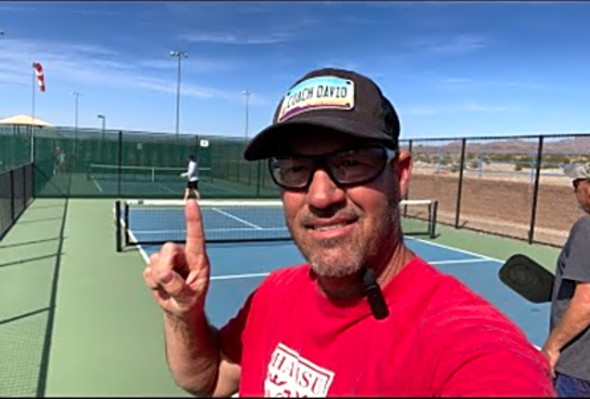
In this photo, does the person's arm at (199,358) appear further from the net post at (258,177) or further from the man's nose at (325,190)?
the net post at (258,177)

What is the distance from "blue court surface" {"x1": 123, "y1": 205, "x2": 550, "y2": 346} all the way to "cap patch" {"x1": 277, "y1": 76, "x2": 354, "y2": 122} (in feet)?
9.35

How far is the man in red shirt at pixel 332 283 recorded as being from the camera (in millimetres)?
1266

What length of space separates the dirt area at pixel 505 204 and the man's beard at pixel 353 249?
10945mm

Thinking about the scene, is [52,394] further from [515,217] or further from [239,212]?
[515,217]

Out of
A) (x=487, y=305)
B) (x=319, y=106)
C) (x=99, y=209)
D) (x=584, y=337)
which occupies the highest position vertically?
(x=319, y=106)

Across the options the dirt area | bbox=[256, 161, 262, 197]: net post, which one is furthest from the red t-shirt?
bbox=[256, 161, 262, 197]: net post

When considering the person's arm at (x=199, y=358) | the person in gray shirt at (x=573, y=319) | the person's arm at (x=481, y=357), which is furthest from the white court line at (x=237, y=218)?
the person's arm at (x=481, y=357)

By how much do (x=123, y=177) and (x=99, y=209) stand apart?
33.6 feet

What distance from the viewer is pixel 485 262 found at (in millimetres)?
10086

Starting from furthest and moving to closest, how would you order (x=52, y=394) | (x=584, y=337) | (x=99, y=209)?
(x=99, y=209)
(x=584, y=337)
(x=52, y=394)

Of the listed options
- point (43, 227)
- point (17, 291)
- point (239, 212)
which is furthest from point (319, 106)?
point (239, 212)

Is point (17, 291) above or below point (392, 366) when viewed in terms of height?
below

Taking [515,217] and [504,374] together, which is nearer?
[504,374]

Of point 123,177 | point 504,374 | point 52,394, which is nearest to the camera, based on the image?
point 52,394
